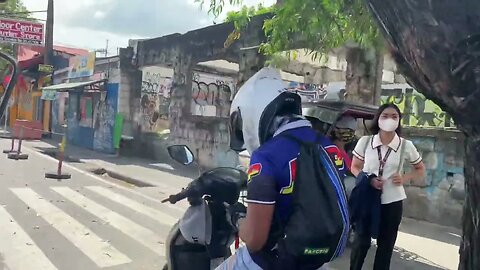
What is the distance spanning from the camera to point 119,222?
762cm

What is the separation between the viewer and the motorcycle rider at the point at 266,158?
82.7 inches

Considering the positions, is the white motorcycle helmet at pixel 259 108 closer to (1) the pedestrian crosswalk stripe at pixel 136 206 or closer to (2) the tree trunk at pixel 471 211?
(2) the tree trunk at pixel 471 211

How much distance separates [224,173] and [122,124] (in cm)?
1606

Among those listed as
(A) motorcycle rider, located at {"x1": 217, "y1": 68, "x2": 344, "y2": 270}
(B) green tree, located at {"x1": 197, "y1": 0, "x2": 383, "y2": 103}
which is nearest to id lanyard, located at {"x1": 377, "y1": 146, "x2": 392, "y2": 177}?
(B) green tree, located at {"x1": 197, "y1": 0, "x2": 383, "y2": 103}

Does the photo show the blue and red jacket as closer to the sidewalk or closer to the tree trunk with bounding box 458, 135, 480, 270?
the tree trunk with bounding box 458, 135, 480, 270

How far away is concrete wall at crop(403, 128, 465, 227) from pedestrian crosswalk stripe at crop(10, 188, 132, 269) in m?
5.02

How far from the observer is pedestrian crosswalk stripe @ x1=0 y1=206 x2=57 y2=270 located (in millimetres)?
5336

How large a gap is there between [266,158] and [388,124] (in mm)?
2805

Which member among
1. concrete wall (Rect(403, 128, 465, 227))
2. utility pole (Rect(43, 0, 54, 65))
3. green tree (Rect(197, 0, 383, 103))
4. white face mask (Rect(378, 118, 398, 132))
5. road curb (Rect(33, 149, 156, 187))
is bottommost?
road curb (Rect(33, 149, 156, 187))

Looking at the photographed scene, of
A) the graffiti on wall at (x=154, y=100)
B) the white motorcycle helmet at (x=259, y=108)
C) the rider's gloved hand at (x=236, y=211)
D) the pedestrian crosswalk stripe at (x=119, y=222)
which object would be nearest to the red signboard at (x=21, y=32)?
the graffiti on wall at (x=154, y=100)

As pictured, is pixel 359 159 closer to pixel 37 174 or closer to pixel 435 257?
pixel 435 257

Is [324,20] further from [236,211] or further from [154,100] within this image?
[154,100]

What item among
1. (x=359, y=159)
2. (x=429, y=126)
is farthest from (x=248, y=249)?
(x=429, y=126)

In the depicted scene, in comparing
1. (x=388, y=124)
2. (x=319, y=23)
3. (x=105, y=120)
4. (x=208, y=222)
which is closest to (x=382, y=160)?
(x=388, y=124)
